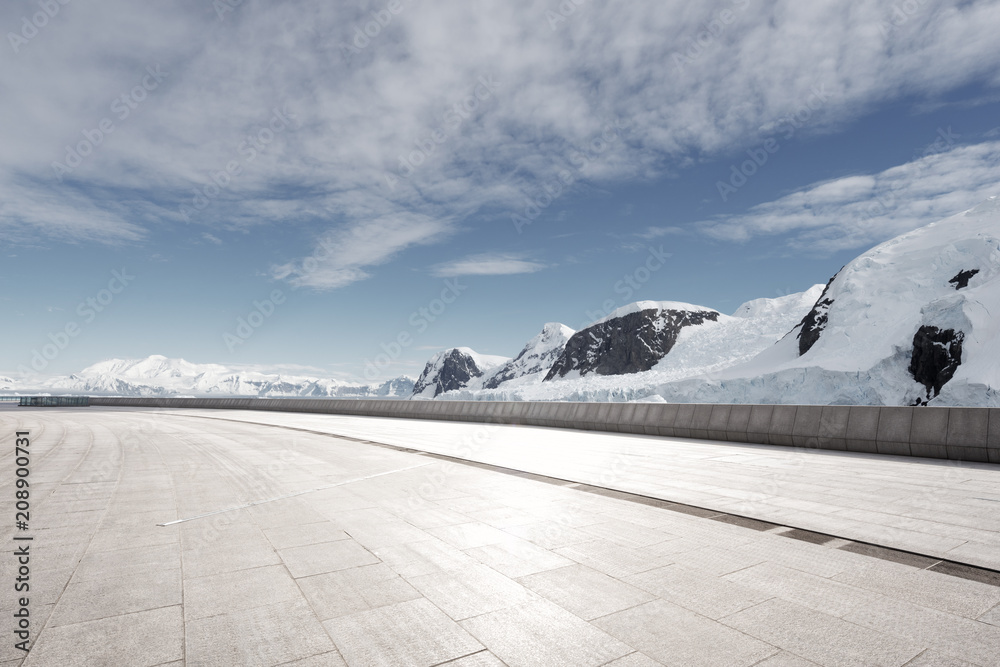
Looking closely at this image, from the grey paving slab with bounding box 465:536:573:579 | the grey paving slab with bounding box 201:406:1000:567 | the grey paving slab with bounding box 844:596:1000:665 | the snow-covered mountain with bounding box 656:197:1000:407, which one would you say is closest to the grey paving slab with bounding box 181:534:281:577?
the grey paving slab with bounding box 465:536:573:579

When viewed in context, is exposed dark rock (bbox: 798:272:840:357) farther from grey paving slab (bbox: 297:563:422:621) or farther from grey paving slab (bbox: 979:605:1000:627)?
grey paving slab (bbox: 297:563:422:621)

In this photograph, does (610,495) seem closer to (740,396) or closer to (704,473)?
(704,473)

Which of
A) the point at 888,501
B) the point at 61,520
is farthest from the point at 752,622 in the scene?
the point at 61,520

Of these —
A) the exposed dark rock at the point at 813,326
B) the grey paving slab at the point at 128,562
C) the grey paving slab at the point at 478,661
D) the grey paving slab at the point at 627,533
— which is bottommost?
the grey paving slab at the point at 128,562

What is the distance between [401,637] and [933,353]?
88.1 meters

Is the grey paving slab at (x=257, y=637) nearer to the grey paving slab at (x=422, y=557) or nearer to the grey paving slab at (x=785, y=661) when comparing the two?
the grey paving slab at (x=422, y=557)

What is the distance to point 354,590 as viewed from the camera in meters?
4.20

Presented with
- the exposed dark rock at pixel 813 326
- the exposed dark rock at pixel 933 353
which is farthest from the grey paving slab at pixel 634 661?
the exposed dark rock at pixel 813 326

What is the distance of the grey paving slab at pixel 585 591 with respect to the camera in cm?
386

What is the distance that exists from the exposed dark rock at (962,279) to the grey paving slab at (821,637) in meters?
93.7

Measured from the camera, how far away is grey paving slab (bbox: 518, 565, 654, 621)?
386 cm

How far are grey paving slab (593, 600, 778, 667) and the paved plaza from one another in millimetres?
17

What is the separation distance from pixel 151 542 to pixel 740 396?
2781 inches

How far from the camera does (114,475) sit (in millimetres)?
9922
